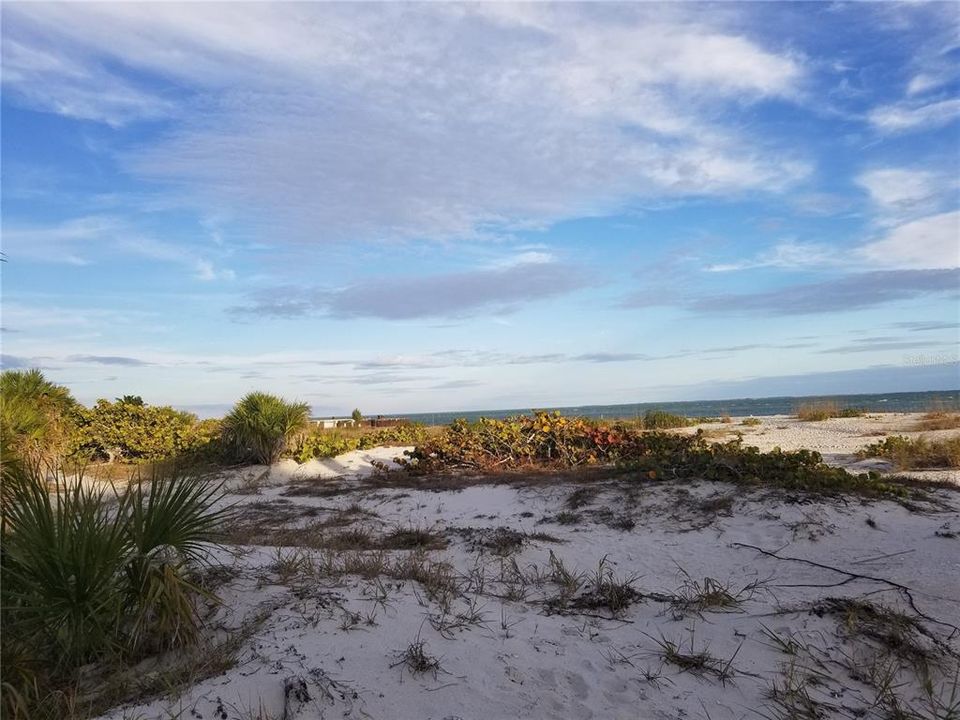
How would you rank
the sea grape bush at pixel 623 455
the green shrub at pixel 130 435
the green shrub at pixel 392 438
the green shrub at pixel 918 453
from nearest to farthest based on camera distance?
the sea grape bush at pixel 623 455 < the green shrub at pixel 918 453 < the green shrub at pixel 130 435 < the green shrub at pixel 392 438

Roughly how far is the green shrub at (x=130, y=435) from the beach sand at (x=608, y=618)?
8905mm

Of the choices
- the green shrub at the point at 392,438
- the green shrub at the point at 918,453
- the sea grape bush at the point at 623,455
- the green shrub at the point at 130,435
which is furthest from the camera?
the green shrub at the point at 392,438

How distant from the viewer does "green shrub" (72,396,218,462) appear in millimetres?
15070

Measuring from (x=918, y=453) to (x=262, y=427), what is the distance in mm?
12472

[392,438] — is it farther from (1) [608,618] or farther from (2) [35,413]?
(1) [608,618]

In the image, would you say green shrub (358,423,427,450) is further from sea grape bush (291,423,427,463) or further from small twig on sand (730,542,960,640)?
small twig on sand (730,542,960,640)

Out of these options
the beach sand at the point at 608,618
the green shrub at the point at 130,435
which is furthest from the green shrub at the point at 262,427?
the beach sand at the point at 608,618

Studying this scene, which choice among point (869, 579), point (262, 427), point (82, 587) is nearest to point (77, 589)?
point (82, 587)

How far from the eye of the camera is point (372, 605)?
4.46 metres

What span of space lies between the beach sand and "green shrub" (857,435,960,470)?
2.86 meters

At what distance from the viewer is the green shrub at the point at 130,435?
15070 mm

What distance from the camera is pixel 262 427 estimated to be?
13.8m

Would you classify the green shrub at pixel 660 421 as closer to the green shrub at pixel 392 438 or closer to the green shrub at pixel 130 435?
the green shrub at pixel 392 438

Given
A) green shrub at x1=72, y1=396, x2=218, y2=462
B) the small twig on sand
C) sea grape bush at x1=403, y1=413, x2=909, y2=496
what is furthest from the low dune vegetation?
green shrub at x1=72, y1=396, x2=218, y2=462
